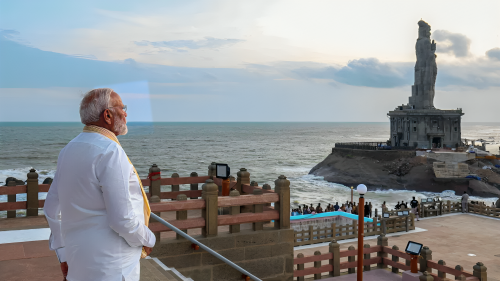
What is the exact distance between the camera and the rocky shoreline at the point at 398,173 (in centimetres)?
5642

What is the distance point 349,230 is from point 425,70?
198 ft

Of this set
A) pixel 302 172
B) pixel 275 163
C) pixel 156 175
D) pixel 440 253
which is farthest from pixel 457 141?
pixel 156 175

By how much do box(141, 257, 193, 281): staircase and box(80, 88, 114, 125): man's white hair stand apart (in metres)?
3.59

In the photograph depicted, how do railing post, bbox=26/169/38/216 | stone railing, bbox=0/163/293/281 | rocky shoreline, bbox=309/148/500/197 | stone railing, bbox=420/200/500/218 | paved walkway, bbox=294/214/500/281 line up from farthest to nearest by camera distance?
1. rocky shoreline, bbox=309/148/500/197
2. stone railing, bbox=420/200/500/218
3. paved walkway, bbox=294/214/500/281
4. railing post, bbox=26/169/38/216
5. stone railing, bbox=0/163/293/281

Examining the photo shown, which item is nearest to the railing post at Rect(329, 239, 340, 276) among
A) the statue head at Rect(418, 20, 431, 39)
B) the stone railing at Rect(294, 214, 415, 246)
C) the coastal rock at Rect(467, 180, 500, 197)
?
the stone railing at Rect(294, 214, 415, 246)

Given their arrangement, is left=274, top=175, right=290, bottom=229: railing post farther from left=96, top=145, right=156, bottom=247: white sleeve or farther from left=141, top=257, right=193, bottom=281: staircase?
left=96, top=145, right=156, bottom=247: white sleeve

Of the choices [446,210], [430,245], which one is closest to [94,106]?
[430,245]

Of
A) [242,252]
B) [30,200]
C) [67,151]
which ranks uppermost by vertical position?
[67,151]

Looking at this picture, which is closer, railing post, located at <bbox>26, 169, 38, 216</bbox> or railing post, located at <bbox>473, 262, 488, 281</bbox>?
railing post, located at <bbox>26, 169, 38, 216</bbox>

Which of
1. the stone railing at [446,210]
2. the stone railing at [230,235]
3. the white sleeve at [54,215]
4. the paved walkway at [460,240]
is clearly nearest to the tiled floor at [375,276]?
the paved walkway at [460,240]

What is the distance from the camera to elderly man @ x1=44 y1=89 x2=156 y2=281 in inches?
130

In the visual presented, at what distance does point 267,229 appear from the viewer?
30.6 ft

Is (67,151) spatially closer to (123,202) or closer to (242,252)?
(123,202)

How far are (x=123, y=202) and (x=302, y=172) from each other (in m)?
80.7
